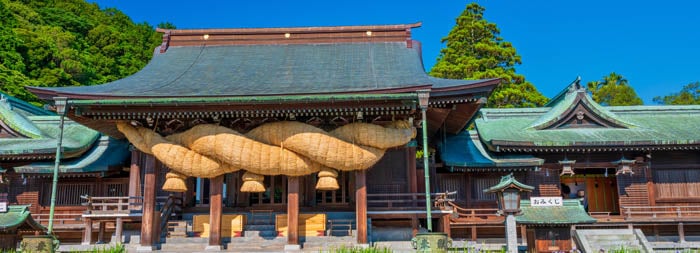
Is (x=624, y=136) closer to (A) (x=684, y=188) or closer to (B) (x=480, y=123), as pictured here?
(A) (x=684, y=188)

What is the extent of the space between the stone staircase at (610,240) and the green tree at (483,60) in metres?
19.5

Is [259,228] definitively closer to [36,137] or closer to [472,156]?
[472,156]

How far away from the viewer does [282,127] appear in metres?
14.8

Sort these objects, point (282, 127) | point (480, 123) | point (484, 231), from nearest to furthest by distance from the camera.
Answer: point (282, 127), point (484, 231), point (480, 123)

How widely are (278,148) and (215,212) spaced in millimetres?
2540

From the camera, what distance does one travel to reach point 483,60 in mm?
35375

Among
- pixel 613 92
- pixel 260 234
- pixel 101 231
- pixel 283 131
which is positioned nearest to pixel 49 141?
pixel 101 231

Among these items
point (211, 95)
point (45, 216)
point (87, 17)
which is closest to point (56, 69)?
point (87, 17)

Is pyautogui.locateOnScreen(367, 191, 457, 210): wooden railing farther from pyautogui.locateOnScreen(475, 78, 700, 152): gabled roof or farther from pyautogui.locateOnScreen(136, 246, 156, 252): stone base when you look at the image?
pyautogui.locateOnScreen(136, 246, 156, 252): stone base

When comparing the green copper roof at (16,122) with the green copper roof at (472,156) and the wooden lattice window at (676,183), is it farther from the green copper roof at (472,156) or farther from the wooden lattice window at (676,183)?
the wooden lattice window at (676,183)

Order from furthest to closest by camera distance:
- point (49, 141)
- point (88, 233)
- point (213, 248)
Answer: point (49, 141), point (88, 233), point (213, 248)

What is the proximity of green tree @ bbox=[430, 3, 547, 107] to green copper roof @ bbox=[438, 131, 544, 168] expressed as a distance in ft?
44.7

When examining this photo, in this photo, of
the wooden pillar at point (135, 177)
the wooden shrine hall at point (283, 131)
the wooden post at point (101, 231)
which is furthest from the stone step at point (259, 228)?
the wooden post at point (101, 231)

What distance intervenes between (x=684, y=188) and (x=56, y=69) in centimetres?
3838
